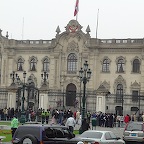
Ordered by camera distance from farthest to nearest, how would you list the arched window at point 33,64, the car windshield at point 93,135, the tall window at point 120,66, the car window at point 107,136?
the arched window at point 33,64, the tall window at point 120,66, the car window at point 107,136, the car windshield at point 93,135

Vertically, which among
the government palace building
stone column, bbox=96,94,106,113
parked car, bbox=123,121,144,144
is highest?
the government palace building

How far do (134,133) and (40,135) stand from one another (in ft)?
30.0

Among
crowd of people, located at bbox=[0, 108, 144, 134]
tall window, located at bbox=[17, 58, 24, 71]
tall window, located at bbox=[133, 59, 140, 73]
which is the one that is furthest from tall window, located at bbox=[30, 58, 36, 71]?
crowd of people, located at bbox=[0, 108, 144, 134]

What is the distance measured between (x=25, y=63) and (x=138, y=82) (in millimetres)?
17550

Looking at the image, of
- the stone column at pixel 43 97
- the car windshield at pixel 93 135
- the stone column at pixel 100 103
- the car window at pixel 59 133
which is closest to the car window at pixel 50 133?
the car window at pixel 59 133

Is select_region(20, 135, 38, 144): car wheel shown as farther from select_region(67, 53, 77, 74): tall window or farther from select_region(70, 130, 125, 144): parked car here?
select_region(67, 53, 77, 74): tall window

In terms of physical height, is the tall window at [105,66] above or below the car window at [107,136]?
above

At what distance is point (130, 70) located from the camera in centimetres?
6681

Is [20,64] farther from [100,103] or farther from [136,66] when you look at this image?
[100,103]

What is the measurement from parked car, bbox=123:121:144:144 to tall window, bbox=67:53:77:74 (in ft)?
124

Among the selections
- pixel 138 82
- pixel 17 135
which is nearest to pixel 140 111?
pixel 138 82

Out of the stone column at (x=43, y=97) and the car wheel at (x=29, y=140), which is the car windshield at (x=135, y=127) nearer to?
the car wheel at (x=29, y=140)

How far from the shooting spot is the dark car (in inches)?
928

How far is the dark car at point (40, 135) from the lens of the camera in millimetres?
23562
